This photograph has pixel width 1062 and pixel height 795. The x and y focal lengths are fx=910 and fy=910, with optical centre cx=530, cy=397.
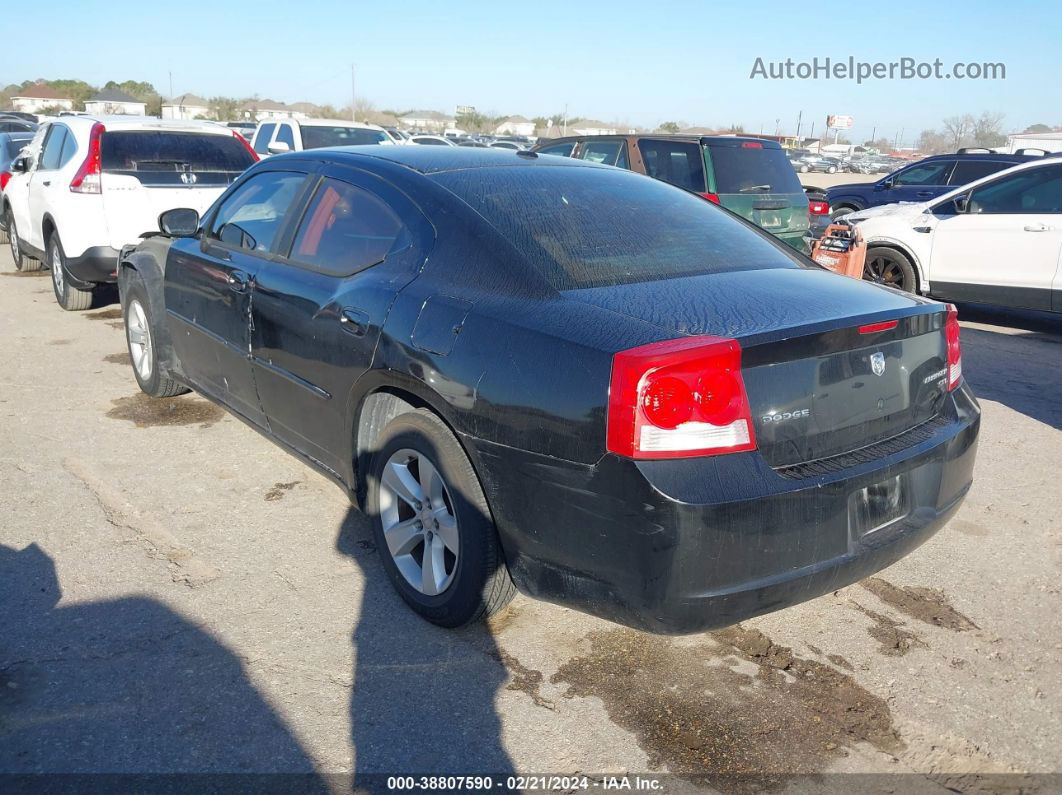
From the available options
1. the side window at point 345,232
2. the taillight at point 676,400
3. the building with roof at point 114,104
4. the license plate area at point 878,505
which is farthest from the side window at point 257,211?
the building with roof at point 114,104

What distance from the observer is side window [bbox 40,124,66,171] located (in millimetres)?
8562

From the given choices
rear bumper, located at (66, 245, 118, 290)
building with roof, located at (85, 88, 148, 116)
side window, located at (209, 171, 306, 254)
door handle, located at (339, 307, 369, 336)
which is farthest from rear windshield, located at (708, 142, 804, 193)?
building with roof, located at (85, 88, 148, 116)

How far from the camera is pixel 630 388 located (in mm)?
2520

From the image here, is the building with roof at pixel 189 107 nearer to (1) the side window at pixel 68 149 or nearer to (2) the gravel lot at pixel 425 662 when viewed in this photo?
(1) the side window at pixel 68 149

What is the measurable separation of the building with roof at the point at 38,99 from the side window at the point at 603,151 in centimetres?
8382

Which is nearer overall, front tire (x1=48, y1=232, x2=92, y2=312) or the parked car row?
the parked car row

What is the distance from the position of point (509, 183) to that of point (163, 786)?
8.04 feet

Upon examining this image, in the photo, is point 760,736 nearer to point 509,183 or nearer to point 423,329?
point 423,329

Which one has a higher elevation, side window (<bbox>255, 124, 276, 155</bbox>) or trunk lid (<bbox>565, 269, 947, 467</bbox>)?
side window (<bbox>255, 124, 276, 155</bbox>)

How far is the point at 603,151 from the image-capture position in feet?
33.1

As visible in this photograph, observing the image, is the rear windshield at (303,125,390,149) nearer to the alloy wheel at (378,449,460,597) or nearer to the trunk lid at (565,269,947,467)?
the alloy wheel at (378,449,460,597)

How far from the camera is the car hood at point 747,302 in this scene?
2.71 m

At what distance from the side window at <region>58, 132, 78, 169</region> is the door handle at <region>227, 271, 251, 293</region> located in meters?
4.73

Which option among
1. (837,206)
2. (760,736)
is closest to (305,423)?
(760,736)
